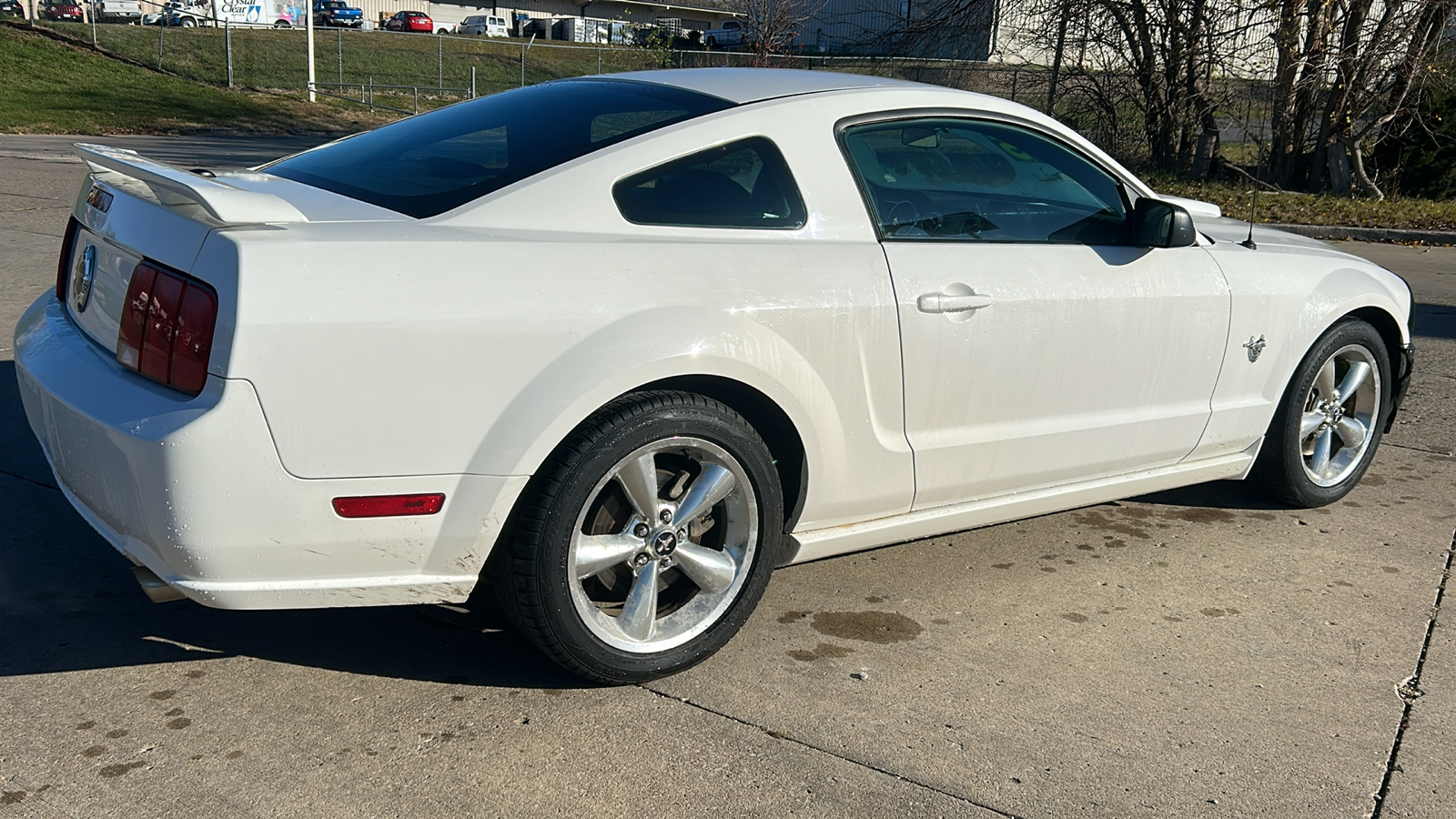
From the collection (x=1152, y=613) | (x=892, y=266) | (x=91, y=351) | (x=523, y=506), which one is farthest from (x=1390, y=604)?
(x=91, y=351)

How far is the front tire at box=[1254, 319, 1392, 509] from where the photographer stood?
186 inches

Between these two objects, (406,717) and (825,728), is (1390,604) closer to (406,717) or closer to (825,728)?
(825,728)

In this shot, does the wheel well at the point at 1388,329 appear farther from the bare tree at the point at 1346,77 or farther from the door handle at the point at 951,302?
the bare tree at the point at 1346,77

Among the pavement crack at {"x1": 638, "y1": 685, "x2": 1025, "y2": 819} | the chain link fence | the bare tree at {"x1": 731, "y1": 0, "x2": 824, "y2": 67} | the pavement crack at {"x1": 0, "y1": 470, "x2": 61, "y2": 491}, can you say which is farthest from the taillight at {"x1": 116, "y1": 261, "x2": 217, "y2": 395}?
the bare tree at {"x1": 731, "y1": 0, "x2": 824, "y2": 67}

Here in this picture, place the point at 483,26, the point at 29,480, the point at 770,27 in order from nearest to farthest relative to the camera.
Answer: the point at 29,480, the point at 770,27, the point at 483,26

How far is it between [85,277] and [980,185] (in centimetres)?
263

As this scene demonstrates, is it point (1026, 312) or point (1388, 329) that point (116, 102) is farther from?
point (1026, 312)

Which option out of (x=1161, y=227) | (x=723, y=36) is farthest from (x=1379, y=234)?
(x=723, y=36)

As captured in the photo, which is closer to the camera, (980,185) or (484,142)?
(484,142)

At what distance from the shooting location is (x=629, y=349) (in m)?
3.03

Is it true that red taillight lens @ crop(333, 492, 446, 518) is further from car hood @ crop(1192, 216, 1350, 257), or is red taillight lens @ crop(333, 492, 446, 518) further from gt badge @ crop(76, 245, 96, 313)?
car hood @ crop(1192, 216, 1350, 257)

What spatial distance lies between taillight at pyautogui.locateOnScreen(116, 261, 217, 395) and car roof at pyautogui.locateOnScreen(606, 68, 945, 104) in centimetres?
160

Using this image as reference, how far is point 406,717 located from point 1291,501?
3511mm

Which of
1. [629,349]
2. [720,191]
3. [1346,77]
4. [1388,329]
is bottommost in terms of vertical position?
[1388,329]
